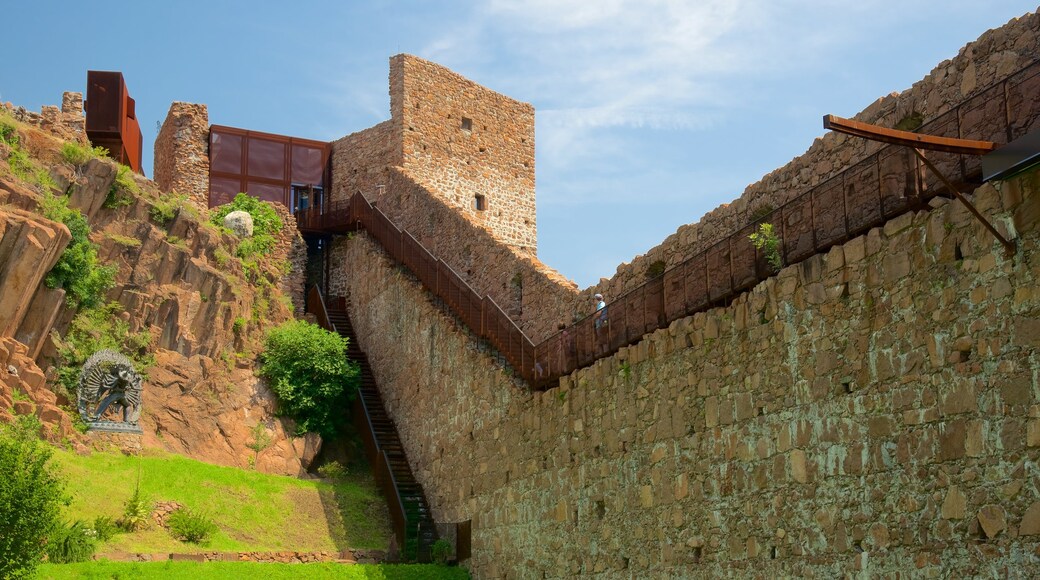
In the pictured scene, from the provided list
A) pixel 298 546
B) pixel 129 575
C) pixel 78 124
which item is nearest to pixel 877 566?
pixel 129 575

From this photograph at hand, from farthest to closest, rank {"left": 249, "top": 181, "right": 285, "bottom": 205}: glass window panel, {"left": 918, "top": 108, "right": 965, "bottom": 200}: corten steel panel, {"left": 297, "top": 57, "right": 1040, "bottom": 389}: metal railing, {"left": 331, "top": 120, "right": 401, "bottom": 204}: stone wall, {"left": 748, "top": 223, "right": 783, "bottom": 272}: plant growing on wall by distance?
1. {"left": 249, "top": 181, "right": 285, "bottom": 205}: glass window panel
2. {"left": 331, "top": 120, "right": 401, "bottom": 204}: stone wall
3. {"left": 748, "top": 223, "right": 783, "bottom": 272}: plant growing on wall
4. {"left": 918, "top": 108, "right": 965, "bottom": 200}: corten steel panel
5. {"left": 297, "top": 57, "right": 1040, "bottom": 389}: metal railing

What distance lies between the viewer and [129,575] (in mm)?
17453

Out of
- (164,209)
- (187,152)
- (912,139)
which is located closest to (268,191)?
(187,152)

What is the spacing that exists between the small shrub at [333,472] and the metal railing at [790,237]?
513cm

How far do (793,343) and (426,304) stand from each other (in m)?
13.4

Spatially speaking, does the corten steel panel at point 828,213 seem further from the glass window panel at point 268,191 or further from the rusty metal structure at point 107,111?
the glass window panel at point 268,191

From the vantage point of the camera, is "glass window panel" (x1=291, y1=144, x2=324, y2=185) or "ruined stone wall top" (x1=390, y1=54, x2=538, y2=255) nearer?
"ruined stone wall top" (x1=390, y1=54, x2=538, y2=255)

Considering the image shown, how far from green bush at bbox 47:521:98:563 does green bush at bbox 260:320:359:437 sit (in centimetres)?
753

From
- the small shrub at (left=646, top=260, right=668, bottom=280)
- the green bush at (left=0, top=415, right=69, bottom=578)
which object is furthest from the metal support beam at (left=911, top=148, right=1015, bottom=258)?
the green bush at (left=0, top=415, right=69, bottom=578)

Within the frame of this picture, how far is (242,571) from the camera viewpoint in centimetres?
1905

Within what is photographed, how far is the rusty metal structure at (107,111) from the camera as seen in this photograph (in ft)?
100

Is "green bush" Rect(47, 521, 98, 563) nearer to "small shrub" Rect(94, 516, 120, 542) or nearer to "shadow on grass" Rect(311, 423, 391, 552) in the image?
"small shrub" Rect(94, 516, 120, 542)

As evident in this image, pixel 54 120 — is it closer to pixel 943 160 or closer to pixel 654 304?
pixel 654 304

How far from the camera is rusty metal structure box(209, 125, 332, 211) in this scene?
33.9 meters
